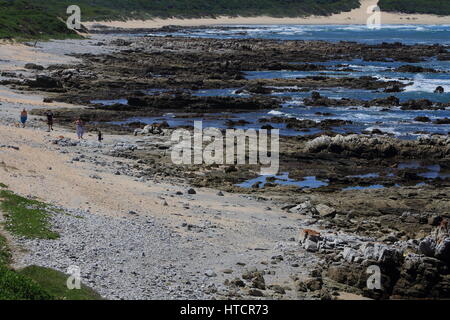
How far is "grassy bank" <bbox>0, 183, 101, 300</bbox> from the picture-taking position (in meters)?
12.9

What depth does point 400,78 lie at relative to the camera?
6369 centimetres

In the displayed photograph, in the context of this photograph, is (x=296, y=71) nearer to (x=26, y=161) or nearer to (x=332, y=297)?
(x=26, y=161)

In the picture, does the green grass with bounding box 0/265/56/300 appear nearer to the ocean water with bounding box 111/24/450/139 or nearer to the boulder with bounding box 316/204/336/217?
the boulder with bounding box 316/204/336/217

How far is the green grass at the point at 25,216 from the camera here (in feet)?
57.8

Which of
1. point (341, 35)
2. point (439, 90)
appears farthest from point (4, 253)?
point (341, 35)

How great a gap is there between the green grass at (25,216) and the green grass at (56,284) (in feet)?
7.63

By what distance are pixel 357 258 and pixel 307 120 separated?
24.0 metres

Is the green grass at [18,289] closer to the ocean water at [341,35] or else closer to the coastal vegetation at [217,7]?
the ocean water at [341,35]

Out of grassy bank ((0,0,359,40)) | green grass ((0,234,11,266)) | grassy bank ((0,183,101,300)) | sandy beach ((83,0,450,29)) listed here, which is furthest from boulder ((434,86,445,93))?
sandy beach ((83,0,450,29))

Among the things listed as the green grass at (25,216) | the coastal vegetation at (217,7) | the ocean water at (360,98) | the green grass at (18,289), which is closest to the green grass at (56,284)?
the green grass at (18,289)
